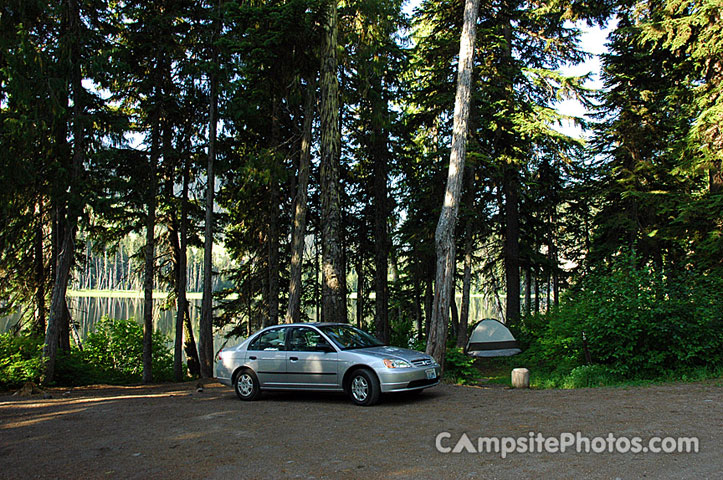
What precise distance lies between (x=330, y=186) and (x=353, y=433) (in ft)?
28.4

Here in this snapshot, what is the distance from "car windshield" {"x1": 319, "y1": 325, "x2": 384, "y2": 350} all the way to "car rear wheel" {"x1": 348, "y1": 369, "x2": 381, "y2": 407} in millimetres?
669

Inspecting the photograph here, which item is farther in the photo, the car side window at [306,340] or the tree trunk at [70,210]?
the tree trunk at [70,210]

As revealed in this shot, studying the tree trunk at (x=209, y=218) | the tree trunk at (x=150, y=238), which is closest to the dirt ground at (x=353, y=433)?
the tree trunk at (x=209, y=218)

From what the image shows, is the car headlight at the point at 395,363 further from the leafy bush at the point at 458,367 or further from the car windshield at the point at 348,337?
the leafy bush at the point at 458,367

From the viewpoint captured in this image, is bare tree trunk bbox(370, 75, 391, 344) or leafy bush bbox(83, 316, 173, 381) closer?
bare tree trunk bbox(370, 75, 391, 344)

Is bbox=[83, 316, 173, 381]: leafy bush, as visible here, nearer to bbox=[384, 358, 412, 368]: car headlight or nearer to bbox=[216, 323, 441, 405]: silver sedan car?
bbox=[216, 323, 441, 405]: silver sedan car

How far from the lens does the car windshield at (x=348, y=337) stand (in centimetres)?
983

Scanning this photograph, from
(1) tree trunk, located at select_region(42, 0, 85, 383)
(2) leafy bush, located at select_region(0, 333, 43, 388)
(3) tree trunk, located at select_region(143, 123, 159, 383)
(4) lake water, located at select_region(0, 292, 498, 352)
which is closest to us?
(2) leafy bush, located at select_region(0, 333, 43, 388)

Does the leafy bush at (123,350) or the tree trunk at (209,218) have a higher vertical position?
the tree trunk at (209,218)

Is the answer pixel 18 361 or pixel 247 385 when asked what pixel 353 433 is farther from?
pixel 18 361

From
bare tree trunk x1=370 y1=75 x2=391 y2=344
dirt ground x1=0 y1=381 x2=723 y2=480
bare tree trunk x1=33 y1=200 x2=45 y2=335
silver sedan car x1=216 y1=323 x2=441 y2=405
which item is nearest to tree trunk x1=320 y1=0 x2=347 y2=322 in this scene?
silver sedan car x1=216 y1=323 x2=441 y2=405

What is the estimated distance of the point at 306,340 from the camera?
1005 cm

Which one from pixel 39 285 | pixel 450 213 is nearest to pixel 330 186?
pixel 450 213

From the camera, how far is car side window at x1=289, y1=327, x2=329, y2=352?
32.3 feet
